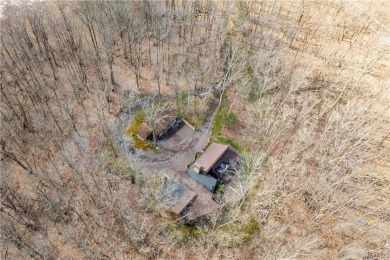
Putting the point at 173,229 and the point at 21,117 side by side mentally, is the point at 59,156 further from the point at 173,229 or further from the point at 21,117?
the point at 173,229

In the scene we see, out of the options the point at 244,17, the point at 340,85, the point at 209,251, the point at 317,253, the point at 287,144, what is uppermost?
the point at 244,17

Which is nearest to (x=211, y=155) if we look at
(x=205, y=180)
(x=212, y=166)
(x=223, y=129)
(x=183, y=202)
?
(x=212, y=166)

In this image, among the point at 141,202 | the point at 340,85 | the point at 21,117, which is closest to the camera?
the point at 141,202

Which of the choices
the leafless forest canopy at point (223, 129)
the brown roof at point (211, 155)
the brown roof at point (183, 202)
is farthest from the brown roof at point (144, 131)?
the brown roof at point (183, 202)

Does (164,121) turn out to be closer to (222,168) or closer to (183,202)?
(222,168)

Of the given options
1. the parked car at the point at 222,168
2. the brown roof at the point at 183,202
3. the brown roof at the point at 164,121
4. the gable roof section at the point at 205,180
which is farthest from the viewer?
the brown roof at the point at 164,121

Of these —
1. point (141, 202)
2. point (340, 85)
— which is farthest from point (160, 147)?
point (340, 85)

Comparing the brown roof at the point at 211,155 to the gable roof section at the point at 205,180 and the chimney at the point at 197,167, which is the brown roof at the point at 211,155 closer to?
the chimney at the point at 197,167
